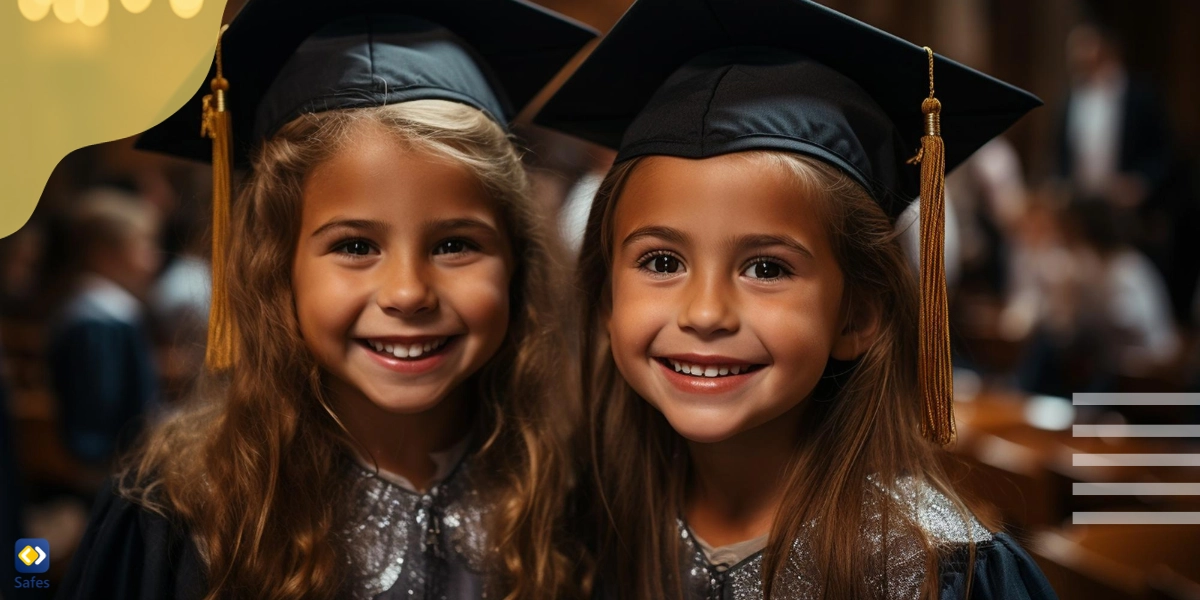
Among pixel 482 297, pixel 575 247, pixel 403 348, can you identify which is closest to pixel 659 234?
pixel 482 297

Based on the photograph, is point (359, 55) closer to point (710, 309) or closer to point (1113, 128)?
point (710, 309)

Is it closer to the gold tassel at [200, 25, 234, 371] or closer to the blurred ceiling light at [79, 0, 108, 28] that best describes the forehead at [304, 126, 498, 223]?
the gold tassel at [200, 25, 234, 371]

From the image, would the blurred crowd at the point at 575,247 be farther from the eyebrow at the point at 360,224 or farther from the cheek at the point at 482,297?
the eyebrow at the point at 360,224

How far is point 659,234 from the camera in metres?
1.33

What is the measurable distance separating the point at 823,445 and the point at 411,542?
0.63 m

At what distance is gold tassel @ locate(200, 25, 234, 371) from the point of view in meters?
1.43

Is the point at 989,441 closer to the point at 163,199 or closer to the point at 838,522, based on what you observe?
the point at 838,522

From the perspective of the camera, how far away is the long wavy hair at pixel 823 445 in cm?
134

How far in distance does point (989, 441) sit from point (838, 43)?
79.0 inches

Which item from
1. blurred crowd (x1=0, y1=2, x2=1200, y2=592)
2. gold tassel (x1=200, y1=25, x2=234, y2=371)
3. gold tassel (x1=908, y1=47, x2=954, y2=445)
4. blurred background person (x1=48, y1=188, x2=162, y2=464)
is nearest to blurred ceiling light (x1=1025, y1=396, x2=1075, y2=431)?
blurred crowd (x1=0, y1=2, x2=1200, y2=592)

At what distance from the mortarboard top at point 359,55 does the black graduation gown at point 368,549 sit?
0.55 m

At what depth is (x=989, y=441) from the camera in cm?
302

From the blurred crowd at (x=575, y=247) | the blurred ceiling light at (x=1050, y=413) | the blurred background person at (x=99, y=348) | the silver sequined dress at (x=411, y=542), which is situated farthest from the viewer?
the blurred ceiling light at (x=1050, y=413)

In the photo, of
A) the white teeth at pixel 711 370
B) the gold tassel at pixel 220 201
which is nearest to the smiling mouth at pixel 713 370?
the white teeth at pixel 711 370
